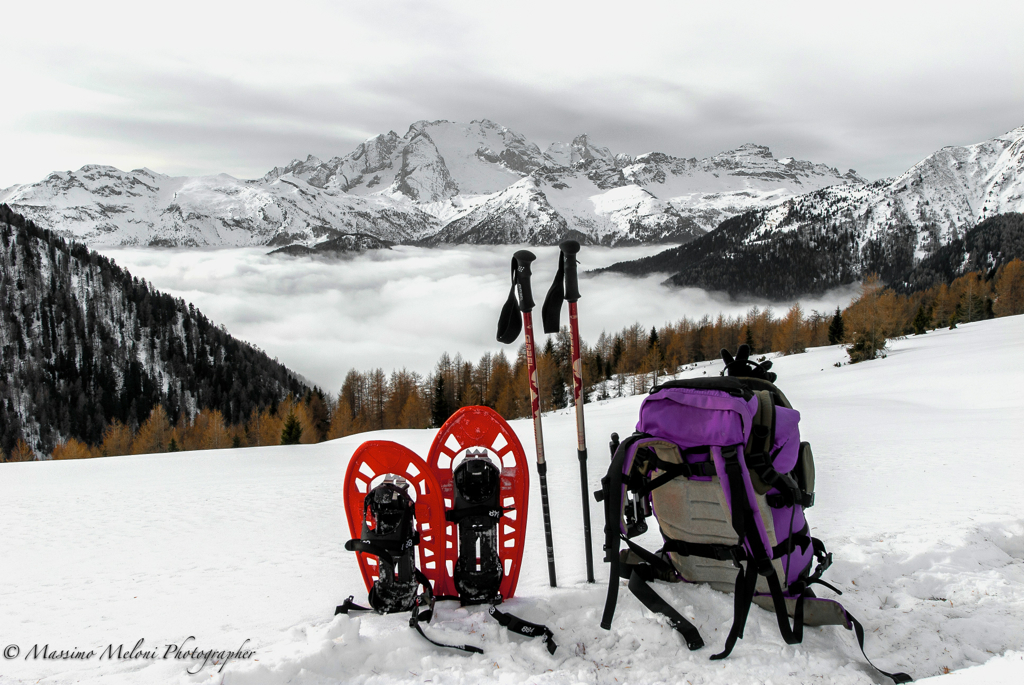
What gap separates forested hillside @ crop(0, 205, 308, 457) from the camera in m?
95.5

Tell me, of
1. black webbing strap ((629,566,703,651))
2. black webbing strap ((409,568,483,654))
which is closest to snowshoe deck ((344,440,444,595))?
black webbing strap ((409,568,483,654))

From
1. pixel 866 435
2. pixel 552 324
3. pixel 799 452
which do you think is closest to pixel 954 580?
pixel 799 452

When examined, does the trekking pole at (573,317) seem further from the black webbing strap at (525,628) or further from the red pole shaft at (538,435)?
the black webbing strap at (525,628)

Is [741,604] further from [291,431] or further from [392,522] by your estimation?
[291,431]

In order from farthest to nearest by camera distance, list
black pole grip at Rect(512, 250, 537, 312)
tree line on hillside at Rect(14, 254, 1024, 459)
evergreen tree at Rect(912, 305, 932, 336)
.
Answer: evergreen tree at Rect(912, 305, 932, 336) → tree line on hillside at Rect(14, 254, 1024, 459) → black pole grip at Rect(512, 250, 537, 312)

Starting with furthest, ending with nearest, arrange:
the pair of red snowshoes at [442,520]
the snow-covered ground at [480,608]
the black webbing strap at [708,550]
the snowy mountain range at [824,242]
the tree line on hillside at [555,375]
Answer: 1. the snowy mountain range at [824,242]
2. the tree line on hillside at [555,375]
3. the pair of red snowshoes at [442,520]
4. the black webbing strap at [708,550]
5. the snow-covered ground at [480,608]

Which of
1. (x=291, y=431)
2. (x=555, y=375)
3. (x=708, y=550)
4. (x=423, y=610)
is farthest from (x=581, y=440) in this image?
(x=555, y=375)

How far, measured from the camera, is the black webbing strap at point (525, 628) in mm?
3404

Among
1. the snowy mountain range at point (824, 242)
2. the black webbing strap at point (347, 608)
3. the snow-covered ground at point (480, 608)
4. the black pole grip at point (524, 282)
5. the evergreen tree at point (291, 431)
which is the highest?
the snowy mountain range at point (824, 242)

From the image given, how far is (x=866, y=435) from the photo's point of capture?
17078 mm

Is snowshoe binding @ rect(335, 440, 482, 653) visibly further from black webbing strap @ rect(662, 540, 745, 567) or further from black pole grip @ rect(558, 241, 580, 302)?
black pole grip @ rect(558, 241, 580, 302)

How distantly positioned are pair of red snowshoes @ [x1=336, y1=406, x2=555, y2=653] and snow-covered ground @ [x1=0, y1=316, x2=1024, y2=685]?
0.62 feet

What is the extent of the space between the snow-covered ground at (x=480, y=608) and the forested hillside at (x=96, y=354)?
325 ft

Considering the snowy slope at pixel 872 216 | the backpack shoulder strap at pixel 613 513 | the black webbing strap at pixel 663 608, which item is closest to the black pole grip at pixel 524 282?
the backpack shoulder strap at pixel 613 513
